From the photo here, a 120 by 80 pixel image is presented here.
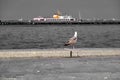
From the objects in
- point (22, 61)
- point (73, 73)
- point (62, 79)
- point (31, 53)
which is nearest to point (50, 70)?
point (73, 73)

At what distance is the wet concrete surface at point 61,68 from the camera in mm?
12750

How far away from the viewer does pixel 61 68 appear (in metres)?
14.8

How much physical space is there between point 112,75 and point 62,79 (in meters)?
1.89

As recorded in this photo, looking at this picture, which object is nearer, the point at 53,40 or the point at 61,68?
the point at 61,68

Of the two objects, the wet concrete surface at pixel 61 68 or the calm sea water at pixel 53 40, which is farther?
the calm sea water at pixel 53 40

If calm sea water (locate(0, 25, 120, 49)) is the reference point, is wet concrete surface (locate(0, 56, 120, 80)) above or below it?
above

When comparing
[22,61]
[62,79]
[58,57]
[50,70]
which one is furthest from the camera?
[58,57]

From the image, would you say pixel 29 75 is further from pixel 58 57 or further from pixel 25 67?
pixel 58 57

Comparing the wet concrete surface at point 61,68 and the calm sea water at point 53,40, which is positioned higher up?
the wet concrete surface at point 61,68

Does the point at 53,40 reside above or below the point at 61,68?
below

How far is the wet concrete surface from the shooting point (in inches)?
502

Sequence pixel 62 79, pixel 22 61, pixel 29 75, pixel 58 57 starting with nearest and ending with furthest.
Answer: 1. pixel 62 79
2. pixel 29 75
3. pixel 22 61
4. pixel 58 57

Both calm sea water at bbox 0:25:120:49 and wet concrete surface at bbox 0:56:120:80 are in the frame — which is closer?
wet concrete surface at bbox 0:56:120:80

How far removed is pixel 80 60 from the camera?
56.9 feet
